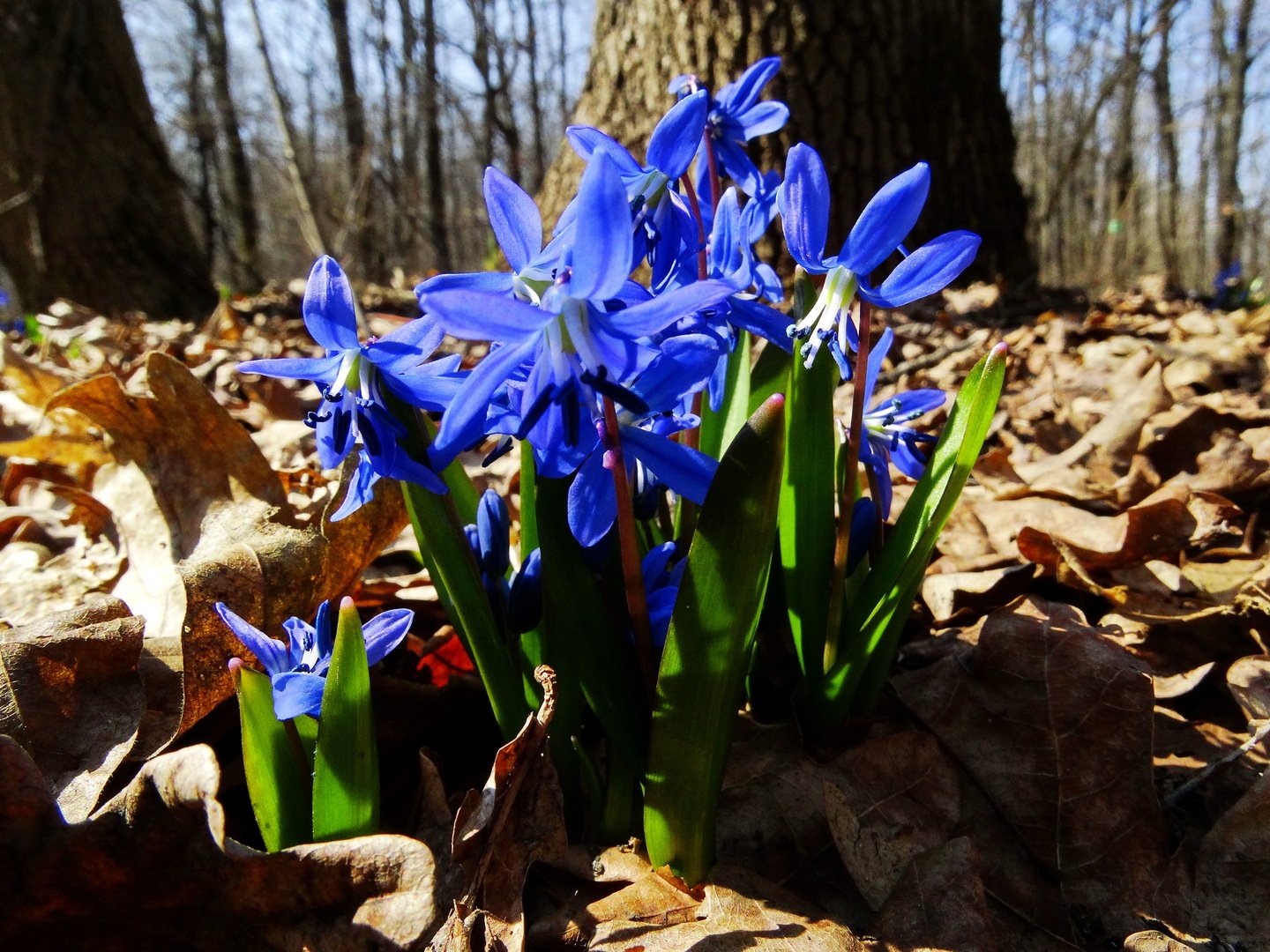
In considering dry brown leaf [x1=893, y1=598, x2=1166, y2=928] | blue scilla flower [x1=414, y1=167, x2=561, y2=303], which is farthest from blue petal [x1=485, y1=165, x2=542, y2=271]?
dry brown leaf [x1=893, y1=598, x2=1166, y2=928]

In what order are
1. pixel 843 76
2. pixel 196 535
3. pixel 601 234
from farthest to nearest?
pixel 843 76 → pixel 196 535 → pixel 601 234

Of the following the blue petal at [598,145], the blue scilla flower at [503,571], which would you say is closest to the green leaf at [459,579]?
the blue scilla flower at [503,571]

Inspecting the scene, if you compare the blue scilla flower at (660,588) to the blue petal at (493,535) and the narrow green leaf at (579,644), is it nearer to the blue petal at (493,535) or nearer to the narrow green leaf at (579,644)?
the narrow green leaf at (579,644)

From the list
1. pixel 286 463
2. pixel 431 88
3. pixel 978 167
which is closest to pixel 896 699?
pixel 286 463

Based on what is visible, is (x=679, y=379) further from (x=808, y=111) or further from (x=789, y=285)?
(x=808, y=111)

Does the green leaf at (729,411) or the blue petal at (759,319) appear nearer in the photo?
the blue petal at (759,319)

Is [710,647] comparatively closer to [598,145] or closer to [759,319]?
[759,319]

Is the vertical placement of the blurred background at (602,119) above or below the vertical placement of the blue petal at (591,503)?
above

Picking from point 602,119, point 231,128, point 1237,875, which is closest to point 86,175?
point 602,119
